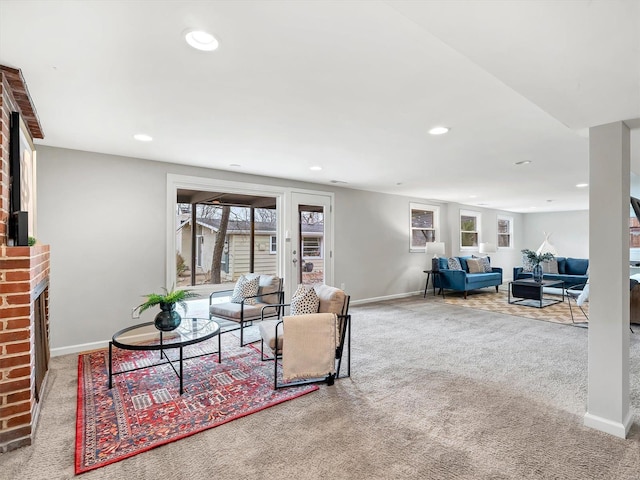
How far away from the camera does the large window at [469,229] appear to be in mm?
8961

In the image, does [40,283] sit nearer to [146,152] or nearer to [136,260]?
[136,260]

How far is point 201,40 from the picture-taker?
1.67 m

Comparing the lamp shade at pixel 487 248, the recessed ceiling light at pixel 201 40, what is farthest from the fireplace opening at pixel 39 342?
the lamp shade at pixel 487 248

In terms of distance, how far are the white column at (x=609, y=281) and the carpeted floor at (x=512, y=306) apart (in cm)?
330

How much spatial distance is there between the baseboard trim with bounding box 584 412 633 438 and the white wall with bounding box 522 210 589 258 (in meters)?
9.92

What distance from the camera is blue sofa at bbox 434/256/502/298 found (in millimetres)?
7008

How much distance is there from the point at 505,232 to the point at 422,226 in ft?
Result: 14.7

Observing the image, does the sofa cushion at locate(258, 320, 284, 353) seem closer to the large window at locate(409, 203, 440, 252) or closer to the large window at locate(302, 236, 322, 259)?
the large window at locate(302, 236, 322, 259)

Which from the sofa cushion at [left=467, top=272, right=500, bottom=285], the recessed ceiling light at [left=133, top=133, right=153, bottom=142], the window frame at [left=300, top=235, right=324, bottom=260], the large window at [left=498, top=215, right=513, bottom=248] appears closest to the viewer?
the recessed ceiling light at [left=133, top=133, right=153, bottom=142]

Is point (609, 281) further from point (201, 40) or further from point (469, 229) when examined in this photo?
point (469, 229)

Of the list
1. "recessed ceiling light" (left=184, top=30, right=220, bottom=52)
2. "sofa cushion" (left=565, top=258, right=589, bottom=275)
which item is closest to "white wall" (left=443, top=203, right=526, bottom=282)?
"sofa cushion" (left=565, top=258, right=589, bottom=275)

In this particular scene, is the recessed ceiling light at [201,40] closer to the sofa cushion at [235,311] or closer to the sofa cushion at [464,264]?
the sofa cushion at [235,311]

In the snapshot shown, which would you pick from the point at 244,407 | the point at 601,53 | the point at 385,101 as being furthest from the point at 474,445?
the point at 385,101

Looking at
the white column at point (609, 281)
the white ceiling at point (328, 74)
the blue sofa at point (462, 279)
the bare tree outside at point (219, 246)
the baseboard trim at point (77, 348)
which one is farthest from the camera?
the blue sofa at point (462, 279)
